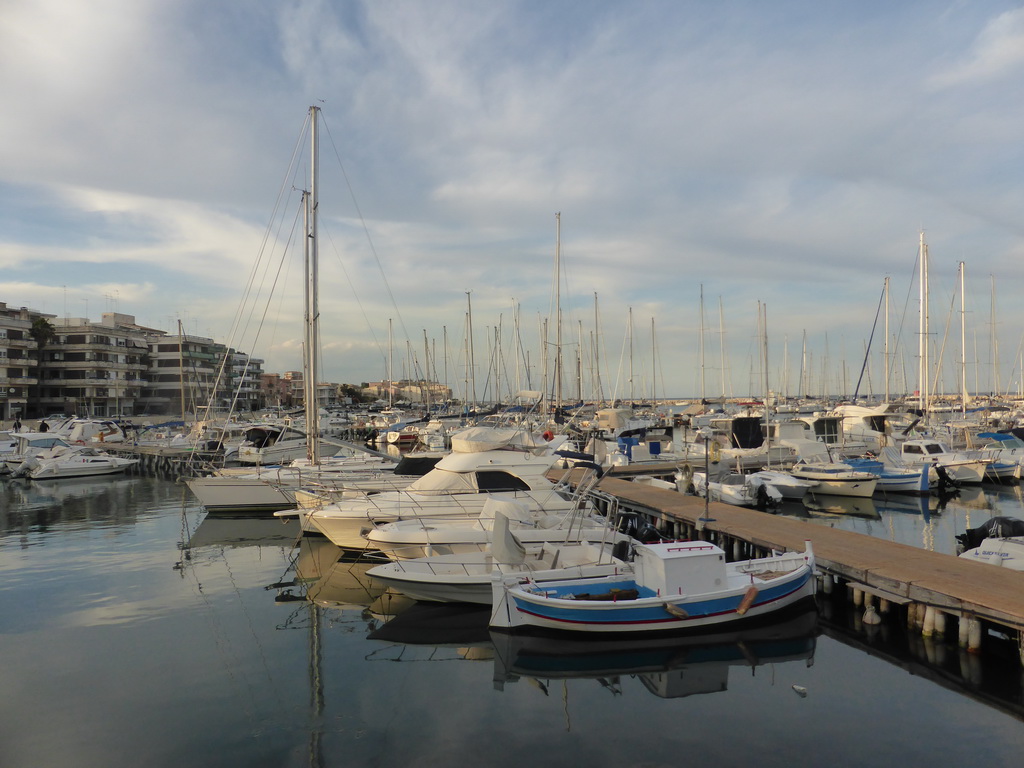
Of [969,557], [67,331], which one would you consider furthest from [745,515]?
[67,331]

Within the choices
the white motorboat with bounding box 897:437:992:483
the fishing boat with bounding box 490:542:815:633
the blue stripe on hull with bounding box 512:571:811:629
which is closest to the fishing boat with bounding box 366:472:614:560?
the fishing boat with bounding box 490:542:815:633

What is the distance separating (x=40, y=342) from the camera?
267 feet

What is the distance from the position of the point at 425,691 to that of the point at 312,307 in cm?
1873

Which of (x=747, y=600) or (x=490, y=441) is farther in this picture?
(x=490, y=441)

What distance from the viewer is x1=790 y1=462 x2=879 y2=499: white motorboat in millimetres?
28531

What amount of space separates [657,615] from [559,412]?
39.2 m

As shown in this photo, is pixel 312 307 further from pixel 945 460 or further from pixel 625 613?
pixel 945 460

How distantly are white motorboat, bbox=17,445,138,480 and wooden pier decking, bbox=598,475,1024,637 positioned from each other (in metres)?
37.4

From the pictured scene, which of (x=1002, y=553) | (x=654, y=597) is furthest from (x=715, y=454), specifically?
(x=654, y=597)

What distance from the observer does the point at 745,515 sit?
1972 cm

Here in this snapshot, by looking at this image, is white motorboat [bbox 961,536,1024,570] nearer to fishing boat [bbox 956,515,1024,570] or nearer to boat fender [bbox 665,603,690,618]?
fishing boat [bbox 956,515,1024,570]

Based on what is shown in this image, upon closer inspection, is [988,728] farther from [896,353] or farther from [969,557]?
[896,353]

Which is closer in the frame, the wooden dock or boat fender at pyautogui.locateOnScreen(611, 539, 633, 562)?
the wooden dock

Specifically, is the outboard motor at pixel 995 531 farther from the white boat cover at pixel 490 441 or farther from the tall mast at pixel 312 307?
the tall mast at pixel 312 307
